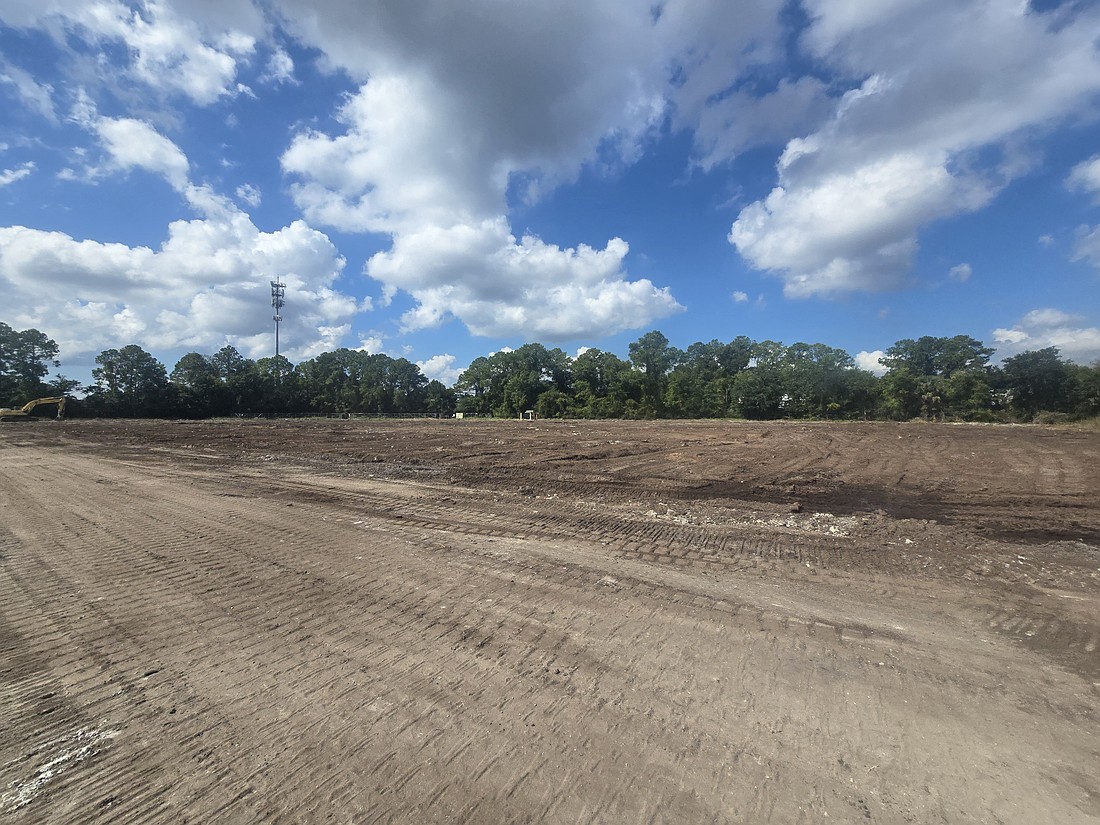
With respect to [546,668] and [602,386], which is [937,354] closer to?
[602,386]

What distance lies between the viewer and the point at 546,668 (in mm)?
3482

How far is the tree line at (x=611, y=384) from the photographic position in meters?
49.9

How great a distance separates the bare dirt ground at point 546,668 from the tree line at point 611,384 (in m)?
52.8

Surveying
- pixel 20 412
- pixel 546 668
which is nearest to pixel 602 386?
pixel 20 412

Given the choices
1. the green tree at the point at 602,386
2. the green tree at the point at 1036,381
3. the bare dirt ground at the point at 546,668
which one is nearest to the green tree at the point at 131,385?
the green tree at the point at 602,386

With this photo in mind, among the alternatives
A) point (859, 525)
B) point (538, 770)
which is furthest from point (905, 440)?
point (538, 770)

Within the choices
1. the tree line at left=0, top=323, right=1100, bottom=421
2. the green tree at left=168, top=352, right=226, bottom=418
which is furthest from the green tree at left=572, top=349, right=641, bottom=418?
the green tree at left=168, top=352, right=226, bottom=418

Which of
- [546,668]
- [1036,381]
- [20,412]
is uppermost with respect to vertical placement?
[1036,381]

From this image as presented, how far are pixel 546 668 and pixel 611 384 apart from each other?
68.3 metres

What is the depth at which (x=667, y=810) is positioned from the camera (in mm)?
2289

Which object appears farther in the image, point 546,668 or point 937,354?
point 937,354

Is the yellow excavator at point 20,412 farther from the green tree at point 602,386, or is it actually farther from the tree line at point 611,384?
the green tree at point 602,386

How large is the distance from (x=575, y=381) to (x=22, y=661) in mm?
79966

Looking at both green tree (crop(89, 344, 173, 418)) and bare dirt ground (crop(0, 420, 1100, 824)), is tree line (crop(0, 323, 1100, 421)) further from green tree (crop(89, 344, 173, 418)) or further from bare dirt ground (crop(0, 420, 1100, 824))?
bare dirt ground (crop(0, 420, 1100, 824))
